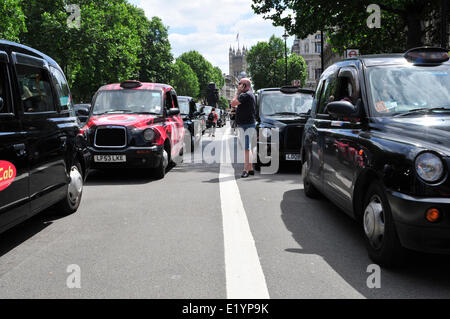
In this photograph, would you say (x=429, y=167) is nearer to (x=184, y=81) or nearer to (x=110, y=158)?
(x=110, y=158)

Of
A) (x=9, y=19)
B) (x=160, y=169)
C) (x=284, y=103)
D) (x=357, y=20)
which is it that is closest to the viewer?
(x=160, y=169)

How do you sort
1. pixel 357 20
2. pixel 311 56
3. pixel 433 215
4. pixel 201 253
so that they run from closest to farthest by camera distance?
pixel 433 215
pixel 201 253
pixel 357 20
pixel 311 56

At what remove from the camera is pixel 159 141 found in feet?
31.2

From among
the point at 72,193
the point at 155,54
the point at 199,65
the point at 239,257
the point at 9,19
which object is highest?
the point at 199,65

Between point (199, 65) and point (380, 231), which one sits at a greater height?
point (199, 65)

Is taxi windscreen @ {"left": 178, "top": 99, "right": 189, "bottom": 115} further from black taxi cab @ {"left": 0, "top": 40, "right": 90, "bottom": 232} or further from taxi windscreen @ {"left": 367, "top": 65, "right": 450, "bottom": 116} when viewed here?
taxi windscreen @ {"left": 367, "top": 65, "right": 450, "bottom": 116}

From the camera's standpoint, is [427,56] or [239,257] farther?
[427,56]

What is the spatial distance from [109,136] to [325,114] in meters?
4.65

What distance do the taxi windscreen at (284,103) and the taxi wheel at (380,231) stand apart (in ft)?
23.7

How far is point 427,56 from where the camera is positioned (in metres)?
5.10

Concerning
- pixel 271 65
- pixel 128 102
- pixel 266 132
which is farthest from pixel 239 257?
pixel 271 65

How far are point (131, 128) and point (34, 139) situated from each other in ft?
14.3

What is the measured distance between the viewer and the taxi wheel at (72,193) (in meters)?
6.12

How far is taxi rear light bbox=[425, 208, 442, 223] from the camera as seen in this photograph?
11.1 ft
